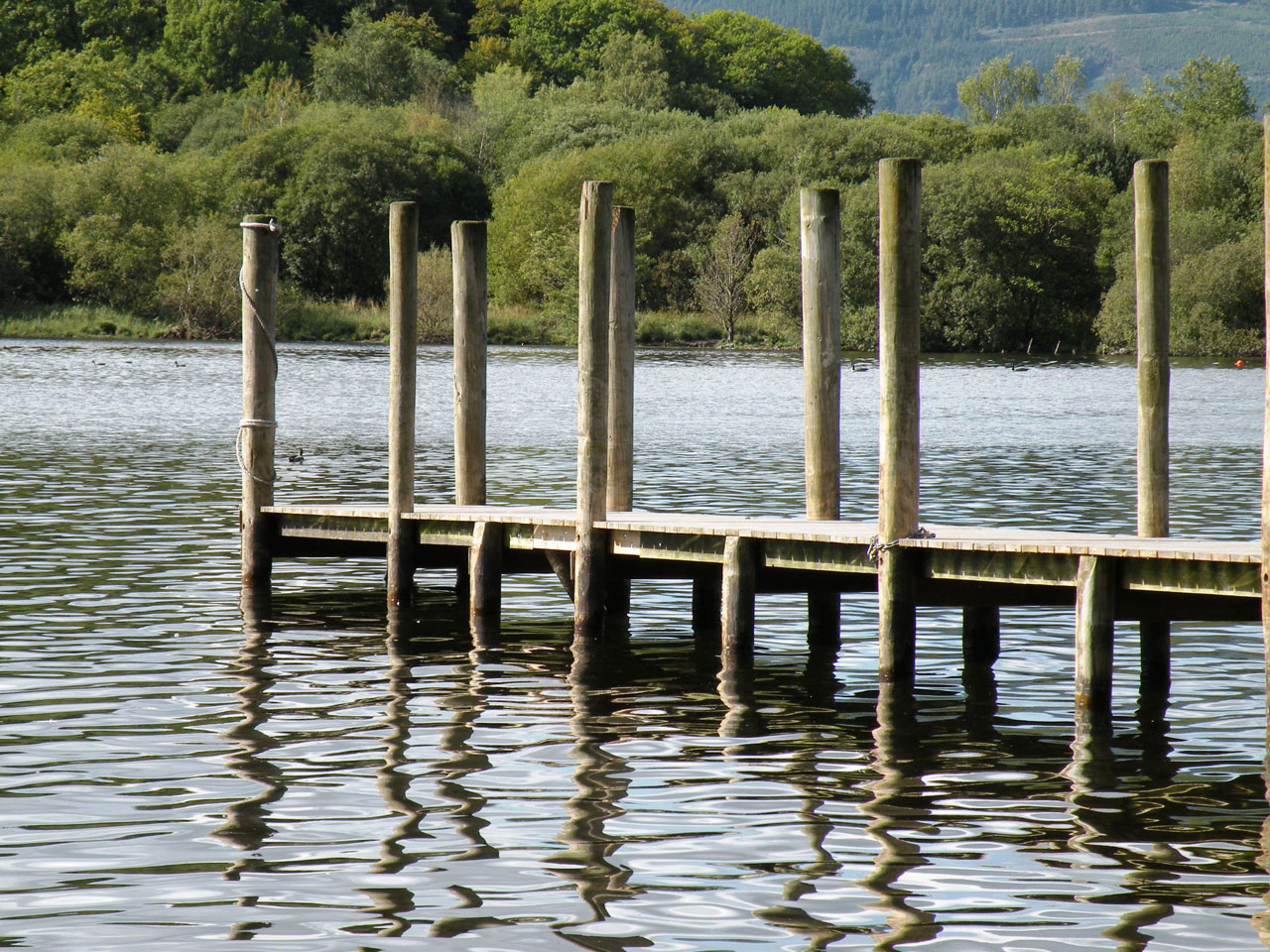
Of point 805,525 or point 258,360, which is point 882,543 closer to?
point 805,525

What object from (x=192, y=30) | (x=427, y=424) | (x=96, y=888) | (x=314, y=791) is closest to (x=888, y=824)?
(x=314, y=791)

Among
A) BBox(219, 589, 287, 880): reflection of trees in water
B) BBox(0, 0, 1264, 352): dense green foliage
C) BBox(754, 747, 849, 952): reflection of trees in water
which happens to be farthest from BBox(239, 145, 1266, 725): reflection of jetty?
BBox(0, 0, 1264, 352): dense green foliage

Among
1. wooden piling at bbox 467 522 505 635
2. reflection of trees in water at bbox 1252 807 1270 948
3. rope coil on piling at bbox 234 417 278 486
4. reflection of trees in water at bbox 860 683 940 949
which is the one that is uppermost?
rope coil on piling at bbox 234 417 278 486

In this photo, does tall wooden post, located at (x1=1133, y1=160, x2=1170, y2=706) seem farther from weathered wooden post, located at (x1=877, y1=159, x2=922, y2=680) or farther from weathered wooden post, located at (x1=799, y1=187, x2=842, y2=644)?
weathered wooden post, located at (x1=799, y1=187, x2=842, y2=644)

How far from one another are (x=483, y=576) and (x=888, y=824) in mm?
5921

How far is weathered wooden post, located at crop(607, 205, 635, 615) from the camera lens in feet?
45.9

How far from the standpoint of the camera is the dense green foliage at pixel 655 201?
80500mm

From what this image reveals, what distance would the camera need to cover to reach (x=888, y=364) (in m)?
11.2

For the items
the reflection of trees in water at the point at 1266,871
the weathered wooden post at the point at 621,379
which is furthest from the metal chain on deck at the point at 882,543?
the weathered wooden post at the point at 621,379

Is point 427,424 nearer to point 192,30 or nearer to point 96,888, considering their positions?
point 96,888

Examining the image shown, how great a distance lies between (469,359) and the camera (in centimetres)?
1455

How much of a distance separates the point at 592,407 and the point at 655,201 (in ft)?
263

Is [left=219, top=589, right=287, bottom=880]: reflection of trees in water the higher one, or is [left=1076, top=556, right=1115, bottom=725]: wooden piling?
[left=1076, top=556, right=1115, bottom=725]: wooden piling

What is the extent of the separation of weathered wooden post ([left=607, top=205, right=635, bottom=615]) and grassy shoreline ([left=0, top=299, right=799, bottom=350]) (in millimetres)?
66247
